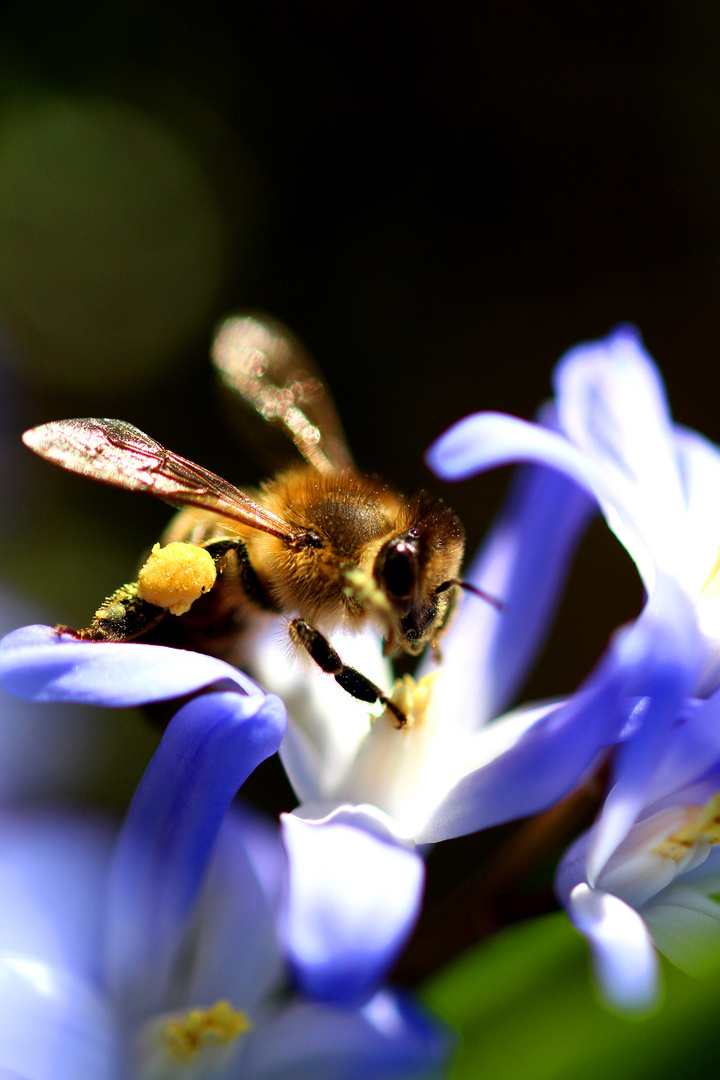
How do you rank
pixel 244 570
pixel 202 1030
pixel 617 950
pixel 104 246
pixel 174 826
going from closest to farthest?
pixel 617 950 < pixel 174 826 < pixel 202 1030 < pixel 244 570 < pixel 104 246

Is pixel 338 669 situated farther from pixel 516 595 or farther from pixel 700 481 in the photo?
pixel 700 481

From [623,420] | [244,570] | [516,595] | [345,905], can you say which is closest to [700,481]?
[623,420]

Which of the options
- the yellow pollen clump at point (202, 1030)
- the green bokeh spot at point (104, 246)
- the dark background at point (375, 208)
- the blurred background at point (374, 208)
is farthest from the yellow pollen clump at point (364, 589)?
the green bokeh spot at point (104, 246)

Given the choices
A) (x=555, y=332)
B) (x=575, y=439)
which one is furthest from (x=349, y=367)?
(x=575, y=439)

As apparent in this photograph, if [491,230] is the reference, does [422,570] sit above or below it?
below

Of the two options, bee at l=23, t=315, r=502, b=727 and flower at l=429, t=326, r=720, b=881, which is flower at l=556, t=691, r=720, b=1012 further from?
bee at l=23, t=315, r=502, b=727

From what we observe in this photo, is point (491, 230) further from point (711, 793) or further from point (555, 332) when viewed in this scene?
point (711, 793)
